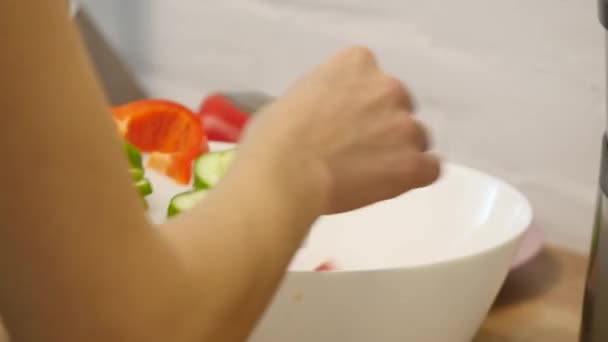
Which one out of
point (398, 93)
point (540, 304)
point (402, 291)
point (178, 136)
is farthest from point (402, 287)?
point (178, 136)

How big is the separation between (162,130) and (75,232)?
626mm

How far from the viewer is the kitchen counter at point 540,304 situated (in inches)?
28.0

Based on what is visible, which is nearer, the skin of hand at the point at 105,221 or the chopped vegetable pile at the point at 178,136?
the skin of hand at the point at 105,221

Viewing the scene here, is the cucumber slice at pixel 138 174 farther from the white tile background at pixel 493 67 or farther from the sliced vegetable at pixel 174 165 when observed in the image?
the white tile background at pixel 493 67

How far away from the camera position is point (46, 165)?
10.6 inches

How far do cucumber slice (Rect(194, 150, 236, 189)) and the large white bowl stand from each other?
0.14 ft

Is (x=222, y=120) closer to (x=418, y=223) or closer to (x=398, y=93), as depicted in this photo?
(x=418, y=223)

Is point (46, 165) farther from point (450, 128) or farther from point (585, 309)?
point (450, 128)

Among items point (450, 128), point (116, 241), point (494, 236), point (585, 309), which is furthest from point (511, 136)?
point (116, 241)

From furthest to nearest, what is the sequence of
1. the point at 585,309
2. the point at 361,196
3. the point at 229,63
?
the point at 229,63 → the point at 585,309 → the point at 361,196

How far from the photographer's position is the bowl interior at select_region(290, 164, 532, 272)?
718mm

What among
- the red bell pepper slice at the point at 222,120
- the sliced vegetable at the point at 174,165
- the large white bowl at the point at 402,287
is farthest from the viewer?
the red bell pepper slice at the point at 222,120

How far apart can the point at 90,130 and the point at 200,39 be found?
835 millimetres

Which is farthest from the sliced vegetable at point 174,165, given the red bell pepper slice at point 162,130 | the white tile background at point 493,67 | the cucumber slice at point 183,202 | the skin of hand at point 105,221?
the skin of hand at point 105,221
